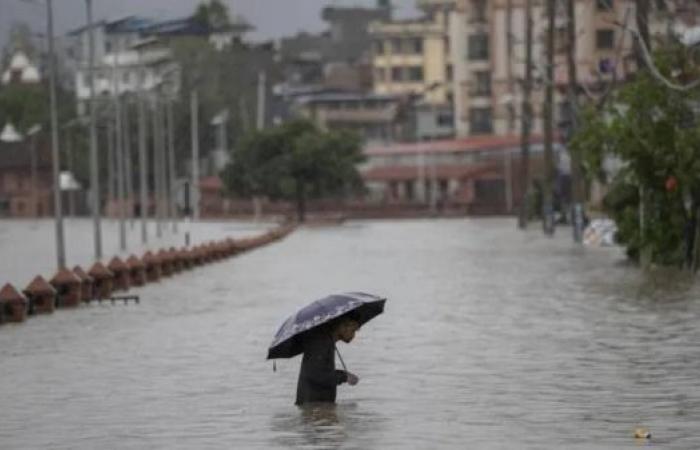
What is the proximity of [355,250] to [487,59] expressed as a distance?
105113mm

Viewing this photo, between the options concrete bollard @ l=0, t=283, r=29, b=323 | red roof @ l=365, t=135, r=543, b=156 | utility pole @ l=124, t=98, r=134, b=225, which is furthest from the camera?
red roof @ l=365, t=135, r=543, b=156

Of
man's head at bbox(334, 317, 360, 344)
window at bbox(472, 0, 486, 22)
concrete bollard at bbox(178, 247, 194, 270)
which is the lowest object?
concrete bollard at bbox(178, 247, 194, 270)

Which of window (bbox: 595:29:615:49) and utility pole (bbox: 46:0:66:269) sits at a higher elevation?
window (bbox: 595:29:615:49)

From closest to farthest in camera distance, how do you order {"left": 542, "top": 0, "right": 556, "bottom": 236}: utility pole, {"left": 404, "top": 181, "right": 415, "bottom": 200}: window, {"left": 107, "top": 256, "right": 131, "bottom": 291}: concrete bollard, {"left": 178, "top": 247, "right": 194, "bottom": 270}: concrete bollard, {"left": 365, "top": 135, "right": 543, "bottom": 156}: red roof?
{"left": 107, "top": 256, "right": 131, "bottom": 291}: concrete bollard → {"left": 178, "top": 247, "right": 194, "bottom": 270}: concrete bollard → {"left": 542, "top": 0, "right": 556, "bottom": 236}: utility pole → {"left": 365, "top": 135, "right": 543, "bottom": 156}: red roof → {"left": 404, "top": 181, "right": 415, "bottom": 200}: window

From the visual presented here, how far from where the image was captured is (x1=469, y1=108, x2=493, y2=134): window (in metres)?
185

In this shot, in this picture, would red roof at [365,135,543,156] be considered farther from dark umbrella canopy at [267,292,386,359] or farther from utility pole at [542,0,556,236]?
dark umbrella canopy at [267,292,386,359]

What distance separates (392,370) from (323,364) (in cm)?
448

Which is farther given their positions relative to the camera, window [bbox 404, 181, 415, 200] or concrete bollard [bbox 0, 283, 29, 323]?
window [bbox 404, 181, 415, 200]

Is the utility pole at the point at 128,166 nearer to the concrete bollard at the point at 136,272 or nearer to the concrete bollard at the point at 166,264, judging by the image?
the concrete bollard at the point at 166,264

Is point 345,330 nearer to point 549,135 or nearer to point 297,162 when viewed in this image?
point 549,135

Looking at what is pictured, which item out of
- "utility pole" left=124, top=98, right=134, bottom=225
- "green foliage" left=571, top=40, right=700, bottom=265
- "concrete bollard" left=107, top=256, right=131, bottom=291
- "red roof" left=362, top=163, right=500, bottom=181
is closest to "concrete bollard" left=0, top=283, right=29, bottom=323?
"concrete bollard" left=107, top=256, right=131, bottom=291

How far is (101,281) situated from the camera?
4475 cm

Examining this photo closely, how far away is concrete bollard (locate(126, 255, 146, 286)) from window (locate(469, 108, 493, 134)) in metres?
133

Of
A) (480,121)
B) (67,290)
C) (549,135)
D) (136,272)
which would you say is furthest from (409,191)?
(67,290)
